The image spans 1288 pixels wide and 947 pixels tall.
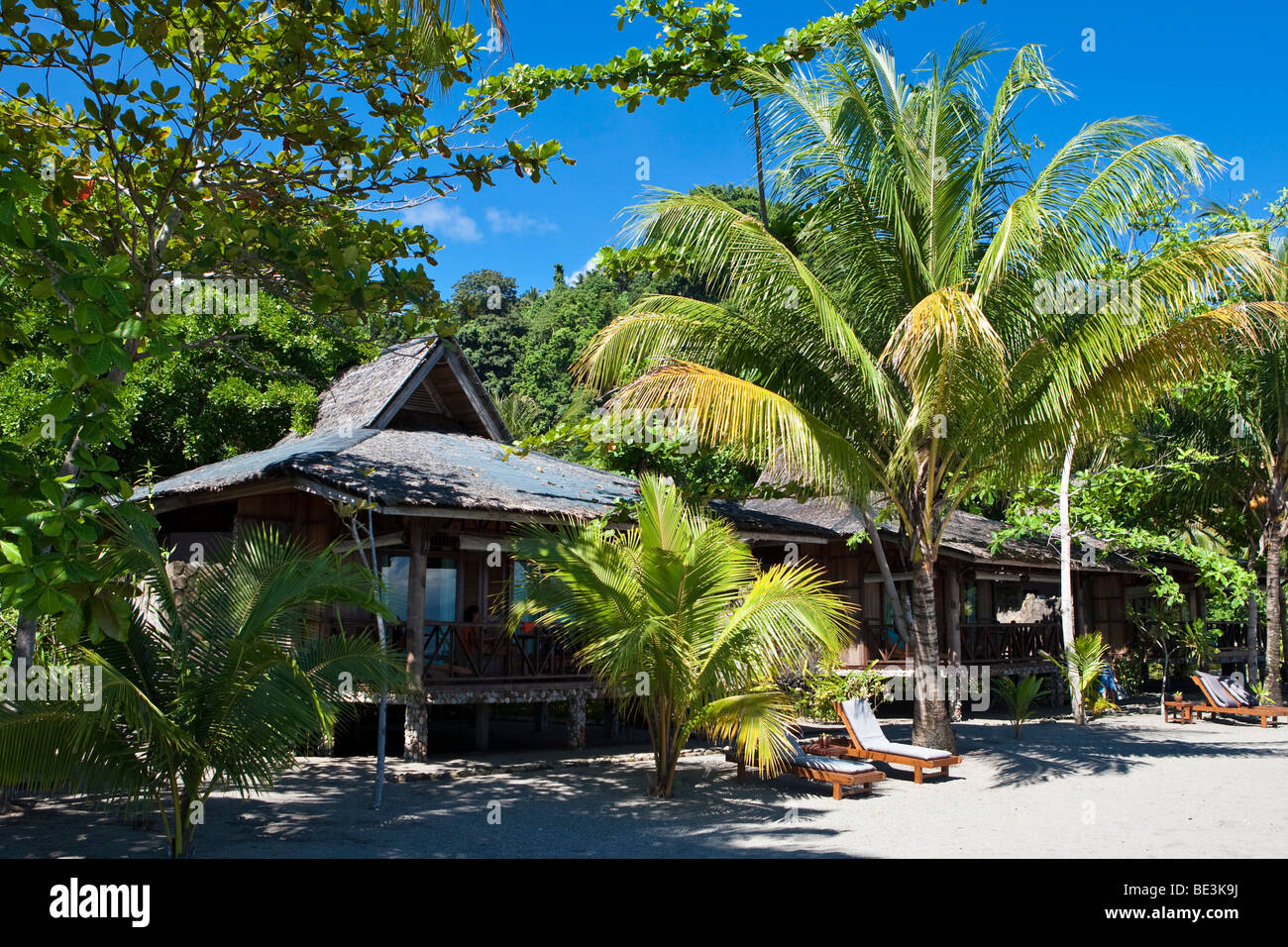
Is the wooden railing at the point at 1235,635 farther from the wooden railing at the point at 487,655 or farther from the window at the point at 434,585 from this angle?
the window at the point at 434,585

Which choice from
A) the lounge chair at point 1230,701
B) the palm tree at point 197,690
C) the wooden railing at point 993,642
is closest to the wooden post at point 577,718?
the palm tree at point 197,690

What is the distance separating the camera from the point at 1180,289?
9648 mm

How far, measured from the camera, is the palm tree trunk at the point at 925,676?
1119 centimetres

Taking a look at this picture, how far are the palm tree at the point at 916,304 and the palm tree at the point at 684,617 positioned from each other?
1.41 metres

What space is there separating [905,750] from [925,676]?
3.52ft

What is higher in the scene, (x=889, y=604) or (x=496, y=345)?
(x=496, y=345)

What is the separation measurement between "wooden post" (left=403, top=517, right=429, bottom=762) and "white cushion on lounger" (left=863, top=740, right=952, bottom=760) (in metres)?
4.87

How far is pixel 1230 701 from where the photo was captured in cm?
1617

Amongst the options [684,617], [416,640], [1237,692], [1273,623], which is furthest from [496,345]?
[684,617]

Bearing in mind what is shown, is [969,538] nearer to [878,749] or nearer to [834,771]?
[878,749]

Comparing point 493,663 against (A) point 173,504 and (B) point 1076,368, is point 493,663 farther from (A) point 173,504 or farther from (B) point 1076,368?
(B) point 1076,368

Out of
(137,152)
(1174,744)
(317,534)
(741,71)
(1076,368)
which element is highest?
(741,71)
